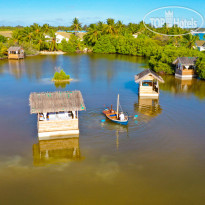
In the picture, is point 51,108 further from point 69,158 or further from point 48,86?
point 48,86

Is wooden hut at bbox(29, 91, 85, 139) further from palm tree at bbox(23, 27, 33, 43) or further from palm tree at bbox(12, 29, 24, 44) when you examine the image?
palm tree at bbox(12, 29, 24, 44)

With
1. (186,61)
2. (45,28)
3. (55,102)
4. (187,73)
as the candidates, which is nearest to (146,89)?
(186,61)

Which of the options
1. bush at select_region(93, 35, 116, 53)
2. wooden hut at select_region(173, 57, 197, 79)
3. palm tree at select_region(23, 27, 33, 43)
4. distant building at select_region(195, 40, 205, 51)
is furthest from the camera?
distant building at select_region(195, 40, 205, 51)

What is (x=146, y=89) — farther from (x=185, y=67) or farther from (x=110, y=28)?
(x=110, y=28)

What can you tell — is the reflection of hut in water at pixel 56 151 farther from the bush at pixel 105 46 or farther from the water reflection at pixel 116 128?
the bush at pixel 105 46

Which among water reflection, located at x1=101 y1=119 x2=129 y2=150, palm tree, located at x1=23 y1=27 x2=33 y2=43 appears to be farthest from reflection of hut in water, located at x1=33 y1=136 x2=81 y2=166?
palm tree, located at x1=23 y1=27 x2=33 y2=43

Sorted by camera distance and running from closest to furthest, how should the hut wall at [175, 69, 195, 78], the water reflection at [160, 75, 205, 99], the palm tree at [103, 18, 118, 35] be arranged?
the water reflection at [160, 75, 205, 99] → the hut wall at [175, 69, 195, 78] → the palm tree at [103, 18, 118, 35]

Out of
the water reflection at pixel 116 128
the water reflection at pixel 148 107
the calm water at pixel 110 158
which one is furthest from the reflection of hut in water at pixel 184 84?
the water reflection at pixel 116 128
